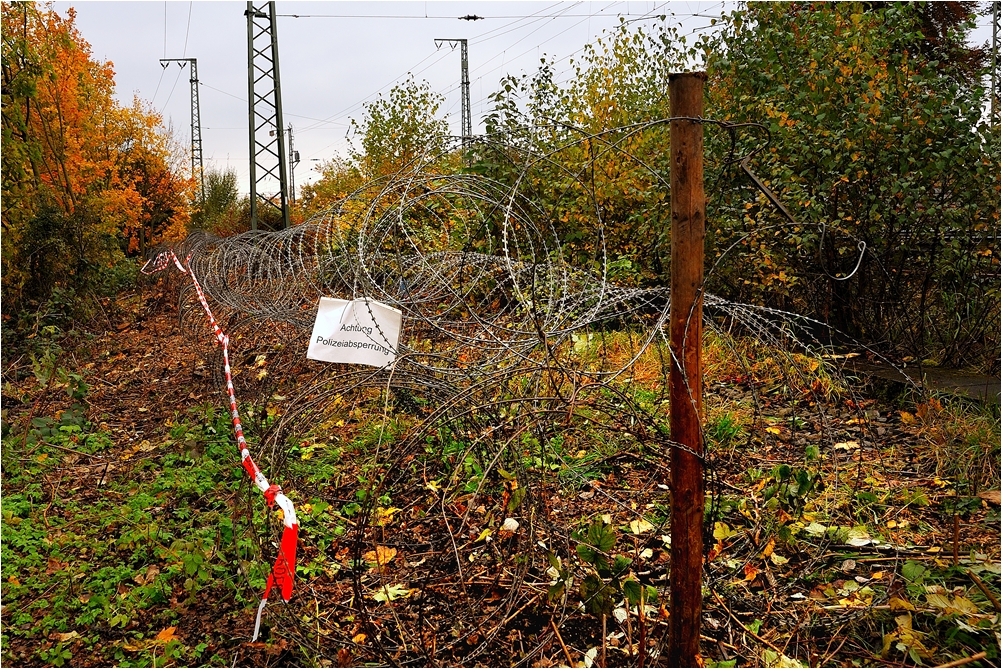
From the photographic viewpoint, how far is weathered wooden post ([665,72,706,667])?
80.9 inches

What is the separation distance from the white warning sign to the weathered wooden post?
1475 millimetres

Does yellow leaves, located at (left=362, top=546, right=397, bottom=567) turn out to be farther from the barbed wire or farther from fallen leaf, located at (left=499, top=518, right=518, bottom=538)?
fallen leaf, located at (left=499, top=518, right=518, bottom=538)

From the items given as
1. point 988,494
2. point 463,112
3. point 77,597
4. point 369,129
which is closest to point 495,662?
point 77,597

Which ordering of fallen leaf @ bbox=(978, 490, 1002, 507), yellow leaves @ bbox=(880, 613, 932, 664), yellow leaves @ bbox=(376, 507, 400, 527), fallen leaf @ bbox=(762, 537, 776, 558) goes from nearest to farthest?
yellow leaves @ bbox=(880, 613, 932, 664)
fallen leaf @ bbox=(762, 537, 776, 558)
fallen leaf @ bbox=(978, 490, 1002, 507)
yellow leaves @ bbox=(376, 507, 400, 527)

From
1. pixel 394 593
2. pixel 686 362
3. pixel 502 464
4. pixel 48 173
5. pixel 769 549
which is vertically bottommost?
pixel 394 593

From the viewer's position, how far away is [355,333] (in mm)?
3348

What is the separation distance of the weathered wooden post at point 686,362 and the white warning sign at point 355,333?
1475 millimetres

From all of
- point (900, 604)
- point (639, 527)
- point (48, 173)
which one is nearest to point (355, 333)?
point (639, 527)

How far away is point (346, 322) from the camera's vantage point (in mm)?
3375

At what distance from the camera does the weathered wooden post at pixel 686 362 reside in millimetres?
2055

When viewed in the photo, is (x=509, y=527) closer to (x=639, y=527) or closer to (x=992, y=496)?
(x=639, y=527)

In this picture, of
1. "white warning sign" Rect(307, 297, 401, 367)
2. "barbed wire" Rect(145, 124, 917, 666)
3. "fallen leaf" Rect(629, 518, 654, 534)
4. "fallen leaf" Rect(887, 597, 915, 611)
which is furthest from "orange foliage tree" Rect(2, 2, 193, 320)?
"fallen leaf" Rect(887, 597, 915, 611)

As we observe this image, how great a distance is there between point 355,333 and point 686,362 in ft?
5.67

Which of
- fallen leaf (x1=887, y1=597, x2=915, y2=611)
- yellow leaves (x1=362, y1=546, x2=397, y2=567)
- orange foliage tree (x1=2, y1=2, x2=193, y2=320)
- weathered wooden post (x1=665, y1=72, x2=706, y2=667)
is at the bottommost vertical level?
yellow leaves (x1=362, y1=546, x2=397, y2=567)
